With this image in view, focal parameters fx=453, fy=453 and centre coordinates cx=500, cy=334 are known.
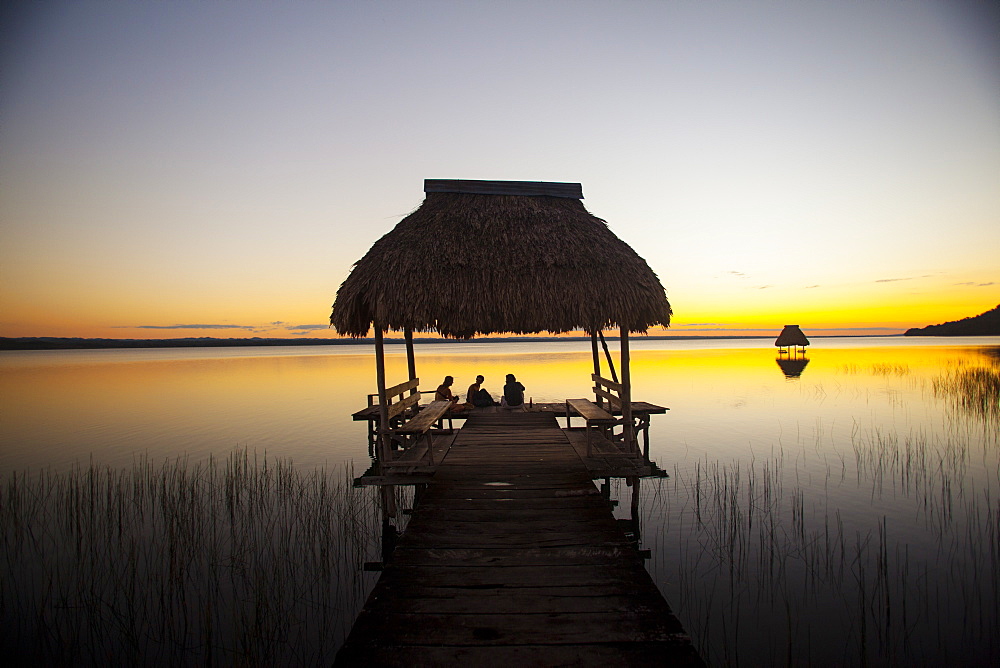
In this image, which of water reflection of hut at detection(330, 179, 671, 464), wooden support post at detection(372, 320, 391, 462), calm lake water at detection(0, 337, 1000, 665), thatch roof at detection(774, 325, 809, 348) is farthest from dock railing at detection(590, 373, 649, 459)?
thatch roof at detection(774, 325, 809, 348)

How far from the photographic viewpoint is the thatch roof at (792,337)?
137 feet

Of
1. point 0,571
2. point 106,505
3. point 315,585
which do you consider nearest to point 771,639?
point 315,585

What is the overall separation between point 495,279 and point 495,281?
4 cm

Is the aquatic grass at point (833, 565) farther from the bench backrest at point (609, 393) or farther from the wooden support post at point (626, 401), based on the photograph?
the bench backrest at point (609, 393)

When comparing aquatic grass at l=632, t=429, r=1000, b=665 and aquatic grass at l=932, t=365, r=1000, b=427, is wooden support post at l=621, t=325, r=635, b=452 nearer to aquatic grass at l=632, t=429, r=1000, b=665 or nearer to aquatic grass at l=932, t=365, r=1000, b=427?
aquatic grass at l=632, t=429, r=1000, b=665

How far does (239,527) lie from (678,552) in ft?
22.2

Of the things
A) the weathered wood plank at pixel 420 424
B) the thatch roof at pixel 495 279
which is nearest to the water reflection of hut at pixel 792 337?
the thatch roof at pixel 495 279

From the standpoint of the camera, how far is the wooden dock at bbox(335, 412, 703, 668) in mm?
3104

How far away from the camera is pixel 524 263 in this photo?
744 cm

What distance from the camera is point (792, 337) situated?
1684 inches

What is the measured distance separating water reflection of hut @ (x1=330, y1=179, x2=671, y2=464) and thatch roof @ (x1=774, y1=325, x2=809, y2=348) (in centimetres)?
4159

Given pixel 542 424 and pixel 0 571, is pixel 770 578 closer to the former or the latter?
pixel 542 424

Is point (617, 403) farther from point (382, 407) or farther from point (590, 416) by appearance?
point (382, 407)

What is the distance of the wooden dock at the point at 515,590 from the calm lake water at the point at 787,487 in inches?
66.7
